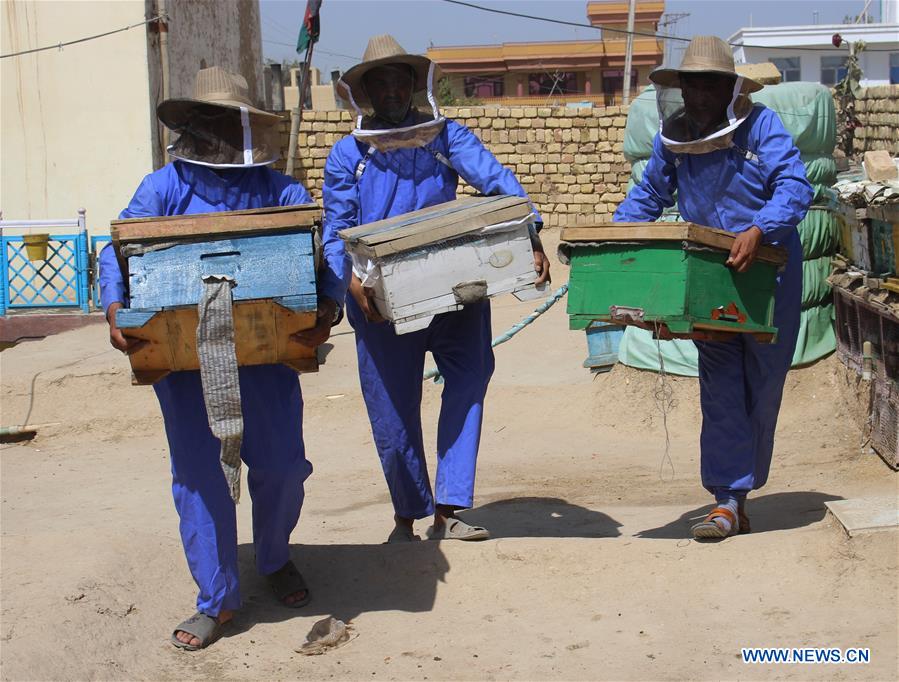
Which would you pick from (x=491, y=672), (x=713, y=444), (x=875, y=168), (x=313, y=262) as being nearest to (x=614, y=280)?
(x=713, y=444)

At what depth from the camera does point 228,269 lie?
3656mm

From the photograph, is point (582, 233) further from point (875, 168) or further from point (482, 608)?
point (875, 168)

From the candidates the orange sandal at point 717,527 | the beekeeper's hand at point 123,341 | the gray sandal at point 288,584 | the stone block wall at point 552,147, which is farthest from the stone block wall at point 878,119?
the beekeeper's hand at point 123,341

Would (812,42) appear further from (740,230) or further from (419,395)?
(419,395)

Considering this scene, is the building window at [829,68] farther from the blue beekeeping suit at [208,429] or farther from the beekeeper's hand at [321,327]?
the beekeeper's hand at [321,327]

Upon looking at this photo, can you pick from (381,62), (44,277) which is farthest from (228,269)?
(44,277)

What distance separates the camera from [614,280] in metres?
4.49

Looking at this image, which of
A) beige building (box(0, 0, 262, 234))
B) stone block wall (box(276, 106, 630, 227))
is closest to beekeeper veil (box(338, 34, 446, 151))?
beige building (box(0, 0, 262, 234))

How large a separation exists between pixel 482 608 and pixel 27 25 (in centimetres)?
1483

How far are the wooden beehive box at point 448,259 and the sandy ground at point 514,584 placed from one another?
41.5 inches

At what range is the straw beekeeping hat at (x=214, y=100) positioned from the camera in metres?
4.03

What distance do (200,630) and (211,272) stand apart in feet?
4.27

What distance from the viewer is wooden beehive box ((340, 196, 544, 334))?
421cm

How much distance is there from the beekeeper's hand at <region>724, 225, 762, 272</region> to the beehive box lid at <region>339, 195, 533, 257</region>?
0.81 metres
